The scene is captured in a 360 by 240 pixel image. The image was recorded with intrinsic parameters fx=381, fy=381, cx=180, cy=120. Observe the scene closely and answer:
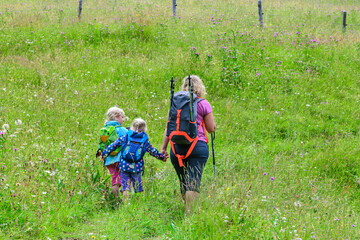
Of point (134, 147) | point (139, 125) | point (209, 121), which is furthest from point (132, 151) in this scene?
point (209, 121)

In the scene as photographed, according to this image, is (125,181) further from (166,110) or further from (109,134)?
(166,110)

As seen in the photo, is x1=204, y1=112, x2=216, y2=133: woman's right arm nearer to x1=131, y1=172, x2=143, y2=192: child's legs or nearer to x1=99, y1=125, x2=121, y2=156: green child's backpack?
x1=131, y1=172, x2=143, y2=192: child's legs

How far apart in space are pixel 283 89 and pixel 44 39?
717 cm

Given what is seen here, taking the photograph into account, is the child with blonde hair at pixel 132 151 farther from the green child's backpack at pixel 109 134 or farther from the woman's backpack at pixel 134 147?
the green child's backpack at pixel 109 134

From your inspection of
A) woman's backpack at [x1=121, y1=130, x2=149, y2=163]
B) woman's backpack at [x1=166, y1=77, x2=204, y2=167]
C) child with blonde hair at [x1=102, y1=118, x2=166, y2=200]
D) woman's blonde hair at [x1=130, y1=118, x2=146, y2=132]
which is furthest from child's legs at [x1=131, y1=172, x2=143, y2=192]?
→ woman's backpack at [x1=166, y1=77, x2=204, y2=167]

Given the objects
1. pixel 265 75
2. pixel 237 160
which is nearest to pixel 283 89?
A: pixel 265 75

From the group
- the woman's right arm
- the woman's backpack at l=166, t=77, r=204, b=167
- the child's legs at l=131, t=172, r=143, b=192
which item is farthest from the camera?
the child's legs at l=131, t=172, r=143, b=192

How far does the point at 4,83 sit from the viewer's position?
9.09 metres

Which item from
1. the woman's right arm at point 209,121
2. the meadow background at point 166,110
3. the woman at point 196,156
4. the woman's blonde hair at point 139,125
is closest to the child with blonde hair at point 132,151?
the woman's blonde hair at point 139,125

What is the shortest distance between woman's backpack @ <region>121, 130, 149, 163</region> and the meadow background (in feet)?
1.58

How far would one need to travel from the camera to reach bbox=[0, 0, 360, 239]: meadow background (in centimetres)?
429

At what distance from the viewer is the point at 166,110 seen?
880 cm

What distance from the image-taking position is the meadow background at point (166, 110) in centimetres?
429

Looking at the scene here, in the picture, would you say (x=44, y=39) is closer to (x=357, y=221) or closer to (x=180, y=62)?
(x=180, y=62)
